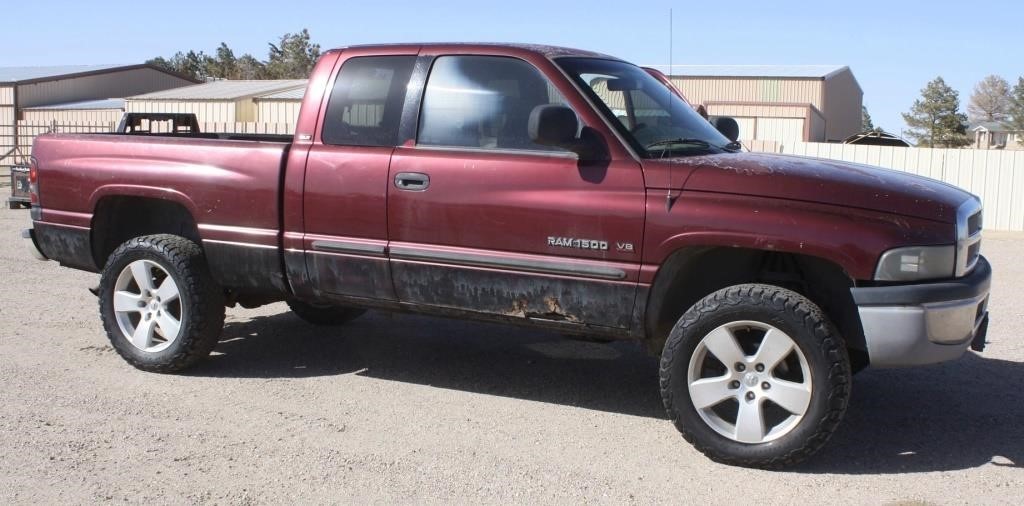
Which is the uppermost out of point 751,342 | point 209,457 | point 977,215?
point 977,215

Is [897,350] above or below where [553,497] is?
above

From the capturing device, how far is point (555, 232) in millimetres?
5164

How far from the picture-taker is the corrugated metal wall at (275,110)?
116 ft

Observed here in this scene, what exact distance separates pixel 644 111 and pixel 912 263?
5.58 feet

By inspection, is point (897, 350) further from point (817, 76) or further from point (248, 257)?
point (817, 76)

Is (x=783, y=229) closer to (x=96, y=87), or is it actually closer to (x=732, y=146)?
(x=732, y=146)

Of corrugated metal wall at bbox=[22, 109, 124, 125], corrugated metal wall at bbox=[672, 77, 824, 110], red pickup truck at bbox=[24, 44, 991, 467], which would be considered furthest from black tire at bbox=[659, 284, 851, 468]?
corrugated metal wall at bbox=[672, 77, 824, 110]

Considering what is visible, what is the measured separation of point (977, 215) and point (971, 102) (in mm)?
110657

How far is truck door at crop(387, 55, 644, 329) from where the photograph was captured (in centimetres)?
508

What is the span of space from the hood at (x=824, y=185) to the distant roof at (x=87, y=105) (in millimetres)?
38197

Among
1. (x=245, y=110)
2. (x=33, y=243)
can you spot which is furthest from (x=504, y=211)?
(x=245, y=110)

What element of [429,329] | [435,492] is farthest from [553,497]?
[429,329]

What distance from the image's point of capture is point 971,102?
347ft

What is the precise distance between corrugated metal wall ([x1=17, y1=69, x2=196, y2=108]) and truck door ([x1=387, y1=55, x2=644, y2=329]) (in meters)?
40.6
